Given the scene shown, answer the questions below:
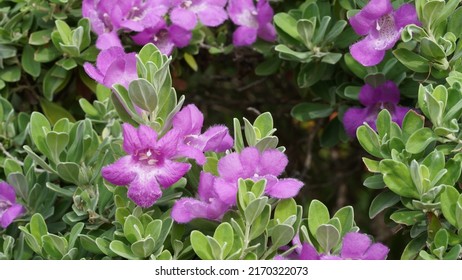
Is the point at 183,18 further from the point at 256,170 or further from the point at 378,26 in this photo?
the point at 256,170

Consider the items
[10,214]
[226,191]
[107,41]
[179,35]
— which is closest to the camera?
[226,191]

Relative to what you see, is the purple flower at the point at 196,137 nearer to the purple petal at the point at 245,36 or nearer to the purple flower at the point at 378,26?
the purple flower at the point at 378,26

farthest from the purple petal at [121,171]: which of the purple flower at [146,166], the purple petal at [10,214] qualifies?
the purple petal at [10,214]

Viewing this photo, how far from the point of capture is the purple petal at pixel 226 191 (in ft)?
4.39

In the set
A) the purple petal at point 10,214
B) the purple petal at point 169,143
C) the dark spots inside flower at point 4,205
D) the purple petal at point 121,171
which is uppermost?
the purple petal at point 169,143

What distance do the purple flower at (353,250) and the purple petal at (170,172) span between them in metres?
0.24

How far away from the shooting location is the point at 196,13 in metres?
1.98

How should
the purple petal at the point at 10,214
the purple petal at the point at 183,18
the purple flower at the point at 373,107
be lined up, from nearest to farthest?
the purple petal at the point at 10,214, the purple flower at the point at 373,107, the purple petal at the point at 183,18

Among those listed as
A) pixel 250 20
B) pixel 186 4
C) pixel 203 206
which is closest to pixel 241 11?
pixel 250 20

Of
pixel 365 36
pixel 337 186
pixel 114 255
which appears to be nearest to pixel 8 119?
pixel 114 255

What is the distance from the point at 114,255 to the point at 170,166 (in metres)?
0.22

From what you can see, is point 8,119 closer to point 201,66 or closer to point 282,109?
point 201,66

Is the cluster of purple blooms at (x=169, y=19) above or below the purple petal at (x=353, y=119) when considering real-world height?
above

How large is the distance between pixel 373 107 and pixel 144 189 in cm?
72
